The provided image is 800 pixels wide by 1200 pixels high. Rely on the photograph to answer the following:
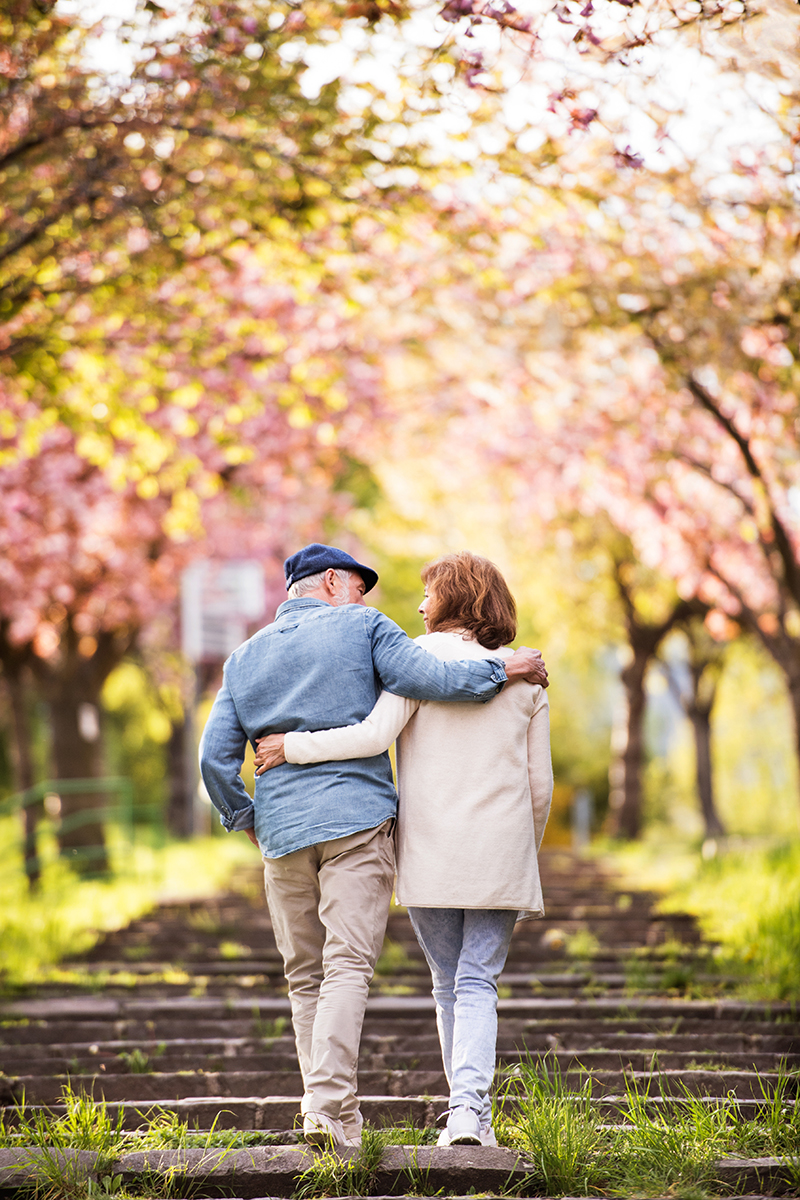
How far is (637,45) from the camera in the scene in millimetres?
4164

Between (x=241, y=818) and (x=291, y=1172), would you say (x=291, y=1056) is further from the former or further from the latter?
(x=291, y=1172)

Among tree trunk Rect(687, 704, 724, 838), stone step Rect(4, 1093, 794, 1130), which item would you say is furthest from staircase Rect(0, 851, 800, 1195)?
tree trunk Rect(687, 704, 724, 838)

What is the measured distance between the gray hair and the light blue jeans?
1073 millimetres

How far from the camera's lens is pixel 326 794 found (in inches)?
146

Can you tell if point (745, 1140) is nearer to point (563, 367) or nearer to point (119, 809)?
point (563, 367)

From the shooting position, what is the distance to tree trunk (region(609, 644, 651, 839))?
1972 cm

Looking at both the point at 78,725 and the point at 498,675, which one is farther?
the point at 78,725

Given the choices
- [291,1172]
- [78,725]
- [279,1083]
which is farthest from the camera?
[78,725]

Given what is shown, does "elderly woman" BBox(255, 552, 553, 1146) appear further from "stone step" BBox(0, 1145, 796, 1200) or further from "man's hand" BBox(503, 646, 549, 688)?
"stone step" BBox(0, 1145, 796, 1200)

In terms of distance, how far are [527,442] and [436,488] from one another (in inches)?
141

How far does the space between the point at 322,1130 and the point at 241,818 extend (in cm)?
99

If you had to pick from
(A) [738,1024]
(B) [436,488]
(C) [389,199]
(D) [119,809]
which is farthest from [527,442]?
(A) [738,1024]

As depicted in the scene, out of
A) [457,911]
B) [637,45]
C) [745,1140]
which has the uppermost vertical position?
[637,45]

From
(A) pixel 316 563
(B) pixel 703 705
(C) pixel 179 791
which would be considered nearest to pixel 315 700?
(A) pixel 316 563
